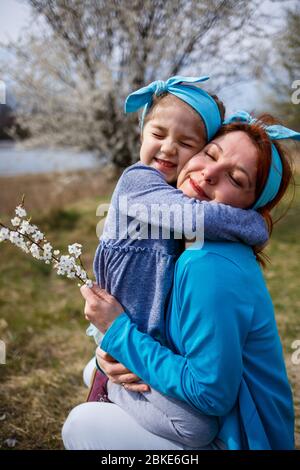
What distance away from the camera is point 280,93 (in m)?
8.75

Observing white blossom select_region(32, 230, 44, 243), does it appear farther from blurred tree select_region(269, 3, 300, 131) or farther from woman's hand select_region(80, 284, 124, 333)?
blurred tree select_region(269, 3, 300, 131)

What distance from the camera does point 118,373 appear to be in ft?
5.83

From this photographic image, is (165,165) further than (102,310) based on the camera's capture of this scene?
Yes

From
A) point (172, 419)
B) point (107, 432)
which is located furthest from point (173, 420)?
point (107, 432)

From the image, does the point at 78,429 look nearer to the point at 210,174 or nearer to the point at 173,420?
the point at 173,420

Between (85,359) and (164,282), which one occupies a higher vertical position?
(164,282)

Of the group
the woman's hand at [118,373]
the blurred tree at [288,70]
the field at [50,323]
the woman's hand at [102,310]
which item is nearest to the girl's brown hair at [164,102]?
the woman's hand at [102,310]

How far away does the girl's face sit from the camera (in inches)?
75.0

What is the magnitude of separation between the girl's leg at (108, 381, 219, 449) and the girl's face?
85cm

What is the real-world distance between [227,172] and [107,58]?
5.37 meters

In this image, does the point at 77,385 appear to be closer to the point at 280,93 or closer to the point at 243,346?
the point at 243,346

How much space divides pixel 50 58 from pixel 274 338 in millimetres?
5969

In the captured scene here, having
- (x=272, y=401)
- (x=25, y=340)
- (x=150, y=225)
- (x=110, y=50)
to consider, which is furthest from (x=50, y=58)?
(x=272, y=401)

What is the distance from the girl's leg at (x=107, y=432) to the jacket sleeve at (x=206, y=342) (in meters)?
0.21
